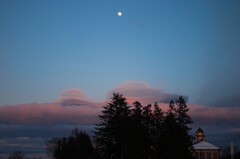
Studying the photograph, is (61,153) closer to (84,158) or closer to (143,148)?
(84,158)

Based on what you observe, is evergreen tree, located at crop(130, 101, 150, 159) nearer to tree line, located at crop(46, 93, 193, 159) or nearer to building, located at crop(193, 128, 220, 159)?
tree line, located at crop(46, 93, 193, 159)

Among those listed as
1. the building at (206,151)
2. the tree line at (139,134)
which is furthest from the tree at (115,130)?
the building at (206,151)

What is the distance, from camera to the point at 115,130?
99.6 metres

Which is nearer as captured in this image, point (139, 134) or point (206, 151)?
point (139, 134)

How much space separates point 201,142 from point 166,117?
168ft

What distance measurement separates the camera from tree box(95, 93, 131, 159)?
99000mm

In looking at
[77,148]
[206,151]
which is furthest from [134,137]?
[206,151]

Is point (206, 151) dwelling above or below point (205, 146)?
below

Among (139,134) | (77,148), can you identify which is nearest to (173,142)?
(139,134)

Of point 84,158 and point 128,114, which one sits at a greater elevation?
point 128,114

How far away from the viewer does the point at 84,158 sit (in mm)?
139625

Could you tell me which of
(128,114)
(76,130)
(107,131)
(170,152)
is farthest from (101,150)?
(76,130)

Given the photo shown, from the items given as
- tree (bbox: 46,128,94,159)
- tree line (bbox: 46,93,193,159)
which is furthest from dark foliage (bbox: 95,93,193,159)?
tree (bbox: 46,128,94,159)

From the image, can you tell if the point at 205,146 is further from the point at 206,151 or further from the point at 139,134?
the point at 139,134
